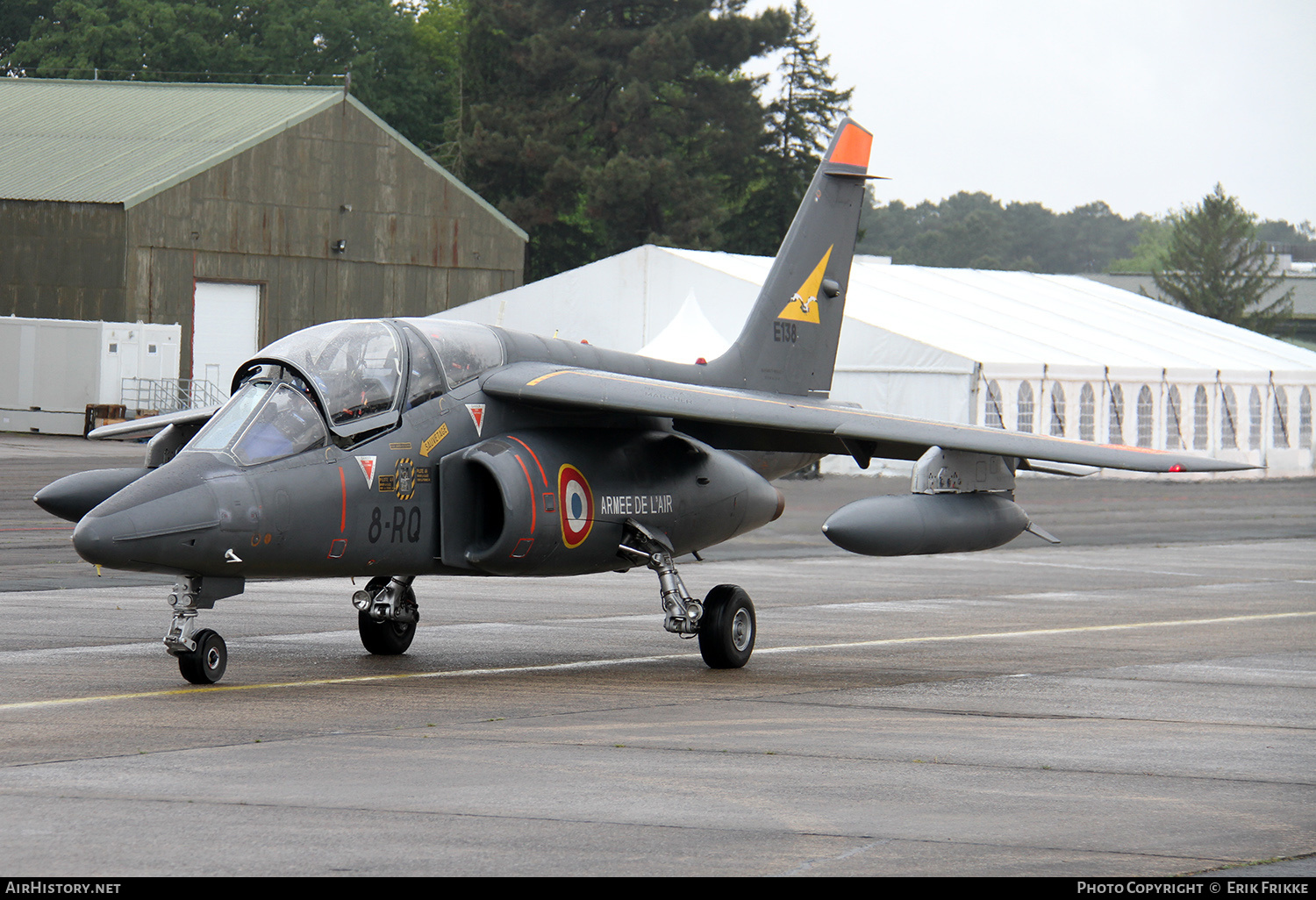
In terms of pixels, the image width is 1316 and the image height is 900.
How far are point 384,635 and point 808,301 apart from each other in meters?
5.68

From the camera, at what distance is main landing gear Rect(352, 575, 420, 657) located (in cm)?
1358

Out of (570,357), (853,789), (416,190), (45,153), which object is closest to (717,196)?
(416,190)

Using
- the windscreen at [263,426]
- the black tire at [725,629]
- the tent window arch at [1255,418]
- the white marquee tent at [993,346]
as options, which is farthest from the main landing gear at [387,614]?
the tent window arch at [1255,418]

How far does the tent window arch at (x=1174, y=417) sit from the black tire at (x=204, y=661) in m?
A: 37.5

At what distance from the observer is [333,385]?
11836mm

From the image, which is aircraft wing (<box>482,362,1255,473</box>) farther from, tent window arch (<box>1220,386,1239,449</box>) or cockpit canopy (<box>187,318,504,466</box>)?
tent window arch (<box>1220,386,1239,449</box>)

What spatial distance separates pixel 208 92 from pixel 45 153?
6.18 m

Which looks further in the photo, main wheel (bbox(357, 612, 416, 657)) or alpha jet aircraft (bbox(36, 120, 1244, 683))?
main wheel (bbox(357, 612, 416, 657))

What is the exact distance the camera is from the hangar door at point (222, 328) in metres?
50.4

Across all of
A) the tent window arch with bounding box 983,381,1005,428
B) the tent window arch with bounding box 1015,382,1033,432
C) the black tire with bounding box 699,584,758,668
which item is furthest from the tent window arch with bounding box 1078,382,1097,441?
the black tire with bounding box 699,584,758,668

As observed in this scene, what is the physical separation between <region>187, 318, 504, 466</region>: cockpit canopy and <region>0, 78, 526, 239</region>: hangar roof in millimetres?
38920

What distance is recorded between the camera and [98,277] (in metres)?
48.7

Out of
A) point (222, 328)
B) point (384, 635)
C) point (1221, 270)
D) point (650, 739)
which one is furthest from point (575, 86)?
point (650, 739)
